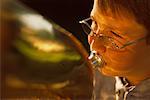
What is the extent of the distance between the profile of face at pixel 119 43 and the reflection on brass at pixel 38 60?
82 millimetres

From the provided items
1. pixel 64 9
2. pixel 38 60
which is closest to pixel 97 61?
pixel 38 60

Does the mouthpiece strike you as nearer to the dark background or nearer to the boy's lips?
the boy's lips

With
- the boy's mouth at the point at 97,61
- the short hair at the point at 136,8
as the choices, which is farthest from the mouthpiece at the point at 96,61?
the short hair at the point at 136,8

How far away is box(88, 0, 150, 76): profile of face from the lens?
0.89 meters

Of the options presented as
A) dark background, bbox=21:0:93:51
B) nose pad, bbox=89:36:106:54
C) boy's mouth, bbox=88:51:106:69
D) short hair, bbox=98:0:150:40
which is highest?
dark background, bbox=21:0:93:51

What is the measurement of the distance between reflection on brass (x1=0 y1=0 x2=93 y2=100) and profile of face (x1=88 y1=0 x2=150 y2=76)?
0.08 m

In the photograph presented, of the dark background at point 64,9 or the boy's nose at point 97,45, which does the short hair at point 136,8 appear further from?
the dark background at point 64,9

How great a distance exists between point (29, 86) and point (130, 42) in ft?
0.97

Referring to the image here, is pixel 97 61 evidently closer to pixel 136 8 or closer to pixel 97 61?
pixel 97 61

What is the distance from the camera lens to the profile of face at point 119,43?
2.93 ft

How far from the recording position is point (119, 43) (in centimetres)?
92

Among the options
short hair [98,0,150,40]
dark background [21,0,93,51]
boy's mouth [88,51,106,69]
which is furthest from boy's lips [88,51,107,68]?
dark background [21,0,93,51]

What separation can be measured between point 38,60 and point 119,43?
0.22 metres

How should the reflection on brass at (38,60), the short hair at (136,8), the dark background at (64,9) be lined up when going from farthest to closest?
the dark background at (64,9) → the short hair at (136,8) → the reflection on brass at (38,60)
